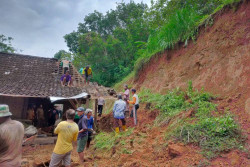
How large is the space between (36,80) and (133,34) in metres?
13.6

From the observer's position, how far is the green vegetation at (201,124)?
4.30 meters

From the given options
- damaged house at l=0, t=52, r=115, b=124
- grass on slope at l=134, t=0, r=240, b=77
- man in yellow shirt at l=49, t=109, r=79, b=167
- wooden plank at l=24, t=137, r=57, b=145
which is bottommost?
wooden plank at l=24, t=137, r=57, b=145

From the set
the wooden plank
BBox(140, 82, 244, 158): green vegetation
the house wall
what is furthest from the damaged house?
BBox(140, 82, 244, 158): green vegetation

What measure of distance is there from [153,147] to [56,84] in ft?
26.0

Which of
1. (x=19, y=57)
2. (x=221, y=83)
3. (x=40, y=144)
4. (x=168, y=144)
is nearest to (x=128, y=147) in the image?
(x=168, y=144)

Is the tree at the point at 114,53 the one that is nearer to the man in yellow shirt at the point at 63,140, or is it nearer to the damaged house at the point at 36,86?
the damaged house at the point at 36,86

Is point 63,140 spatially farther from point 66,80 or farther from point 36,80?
point 36,80

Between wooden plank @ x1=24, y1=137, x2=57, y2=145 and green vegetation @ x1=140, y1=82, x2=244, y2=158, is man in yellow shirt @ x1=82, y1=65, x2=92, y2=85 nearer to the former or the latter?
wooden plank @ x1=24, y1=137, x2=57, y2=145

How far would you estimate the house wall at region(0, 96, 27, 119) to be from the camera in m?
11.2

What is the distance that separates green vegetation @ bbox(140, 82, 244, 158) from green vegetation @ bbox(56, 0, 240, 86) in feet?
11.4

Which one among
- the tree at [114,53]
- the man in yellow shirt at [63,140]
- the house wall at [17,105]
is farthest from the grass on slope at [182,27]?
the tree at [114,53]

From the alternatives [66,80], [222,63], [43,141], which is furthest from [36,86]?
[222,63]

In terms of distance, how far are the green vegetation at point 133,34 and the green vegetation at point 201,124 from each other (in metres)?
3.49

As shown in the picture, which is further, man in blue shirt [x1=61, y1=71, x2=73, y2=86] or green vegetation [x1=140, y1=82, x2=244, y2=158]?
man in blue shirt [x1=61, y1=71, x2=73, y2=86]
